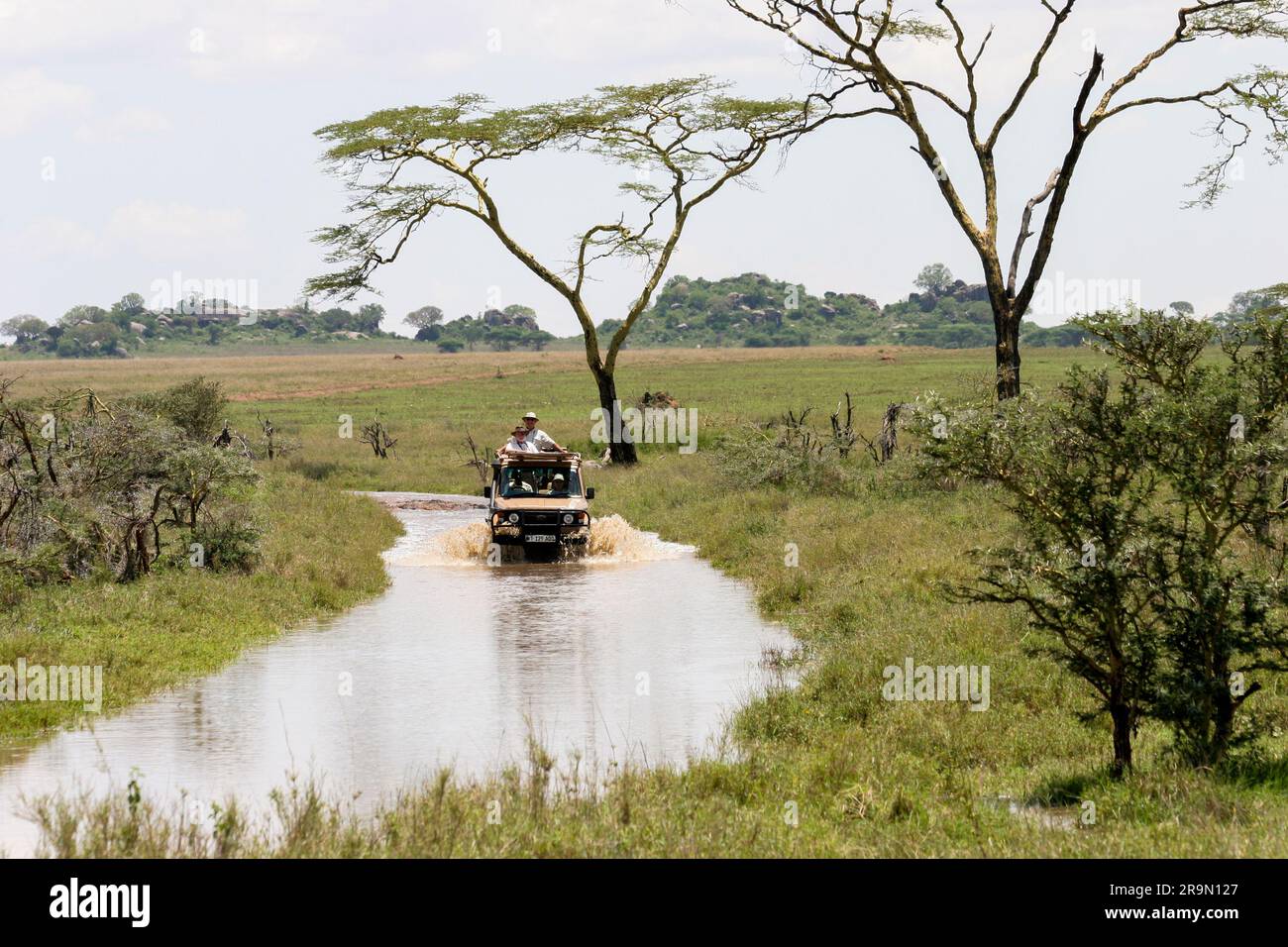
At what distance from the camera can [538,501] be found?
2567cm

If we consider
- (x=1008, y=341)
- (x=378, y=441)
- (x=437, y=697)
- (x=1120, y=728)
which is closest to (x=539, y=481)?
(x=437, y=697)

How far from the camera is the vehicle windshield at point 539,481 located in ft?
84.1

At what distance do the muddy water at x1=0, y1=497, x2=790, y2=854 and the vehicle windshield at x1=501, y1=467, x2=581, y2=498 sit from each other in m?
3.16

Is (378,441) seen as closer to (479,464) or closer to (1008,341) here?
(479,464)

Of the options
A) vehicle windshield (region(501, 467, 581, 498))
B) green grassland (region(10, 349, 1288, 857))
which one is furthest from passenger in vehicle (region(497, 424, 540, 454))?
green grassland (region(10, 349, 1288, 857))

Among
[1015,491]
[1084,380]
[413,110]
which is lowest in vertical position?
[1015,491]

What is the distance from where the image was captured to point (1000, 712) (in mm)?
12539

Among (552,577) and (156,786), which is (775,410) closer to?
(552,577)

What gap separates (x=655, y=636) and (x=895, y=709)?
5799 millimetres

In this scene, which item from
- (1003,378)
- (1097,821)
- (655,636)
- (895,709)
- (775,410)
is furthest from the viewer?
(775,410)

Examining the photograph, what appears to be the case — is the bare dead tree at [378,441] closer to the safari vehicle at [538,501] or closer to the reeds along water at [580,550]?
the reeds along water at [580,550]

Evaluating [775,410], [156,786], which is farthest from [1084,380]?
[775,410]

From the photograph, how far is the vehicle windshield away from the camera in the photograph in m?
25.6

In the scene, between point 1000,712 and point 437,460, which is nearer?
point 1000,712
